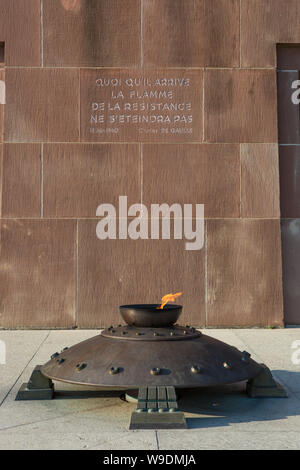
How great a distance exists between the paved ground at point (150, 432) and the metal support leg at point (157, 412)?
0.07 metres

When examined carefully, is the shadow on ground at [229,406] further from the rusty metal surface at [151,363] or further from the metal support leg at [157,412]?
the rusty metal surface at [151,363]

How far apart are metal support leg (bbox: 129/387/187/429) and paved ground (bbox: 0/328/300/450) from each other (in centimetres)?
7

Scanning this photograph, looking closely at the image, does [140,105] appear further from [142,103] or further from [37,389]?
[37,389]

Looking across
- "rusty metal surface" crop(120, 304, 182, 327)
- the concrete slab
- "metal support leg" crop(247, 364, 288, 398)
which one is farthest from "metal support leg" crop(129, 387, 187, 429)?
the concrete slab

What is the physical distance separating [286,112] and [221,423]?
6814mm

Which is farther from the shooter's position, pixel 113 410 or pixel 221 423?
pixel 113 410

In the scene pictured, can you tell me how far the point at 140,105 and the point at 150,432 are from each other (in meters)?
6.36

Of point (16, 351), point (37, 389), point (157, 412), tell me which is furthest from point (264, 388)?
point (16, 351)

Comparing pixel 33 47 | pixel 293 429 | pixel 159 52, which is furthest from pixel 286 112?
pixel 293 429

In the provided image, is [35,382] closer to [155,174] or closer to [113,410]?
[113,410]

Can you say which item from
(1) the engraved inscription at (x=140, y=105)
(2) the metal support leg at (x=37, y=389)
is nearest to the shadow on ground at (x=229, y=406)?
(2) the metal support leg at (x=37, y=389)

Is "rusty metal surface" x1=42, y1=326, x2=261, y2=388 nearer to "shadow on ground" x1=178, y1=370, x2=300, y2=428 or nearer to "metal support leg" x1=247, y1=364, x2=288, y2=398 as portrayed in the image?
"metal support leg" x1=247, y1=364, x2=288, y2=398

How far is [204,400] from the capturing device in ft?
14.4

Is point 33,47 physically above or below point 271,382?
above
